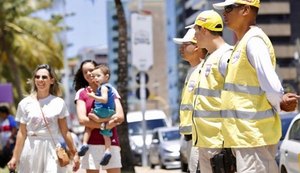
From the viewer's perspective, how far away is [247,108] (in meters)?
6.30

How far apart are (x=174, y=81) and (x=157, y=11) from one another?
3370cm

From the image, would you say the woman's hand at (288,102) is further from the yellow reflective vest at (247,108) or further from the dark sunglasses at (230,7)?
the dark sunglasses at (230,7)

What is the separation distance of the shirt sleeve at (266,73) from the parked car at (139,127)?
85.7ft

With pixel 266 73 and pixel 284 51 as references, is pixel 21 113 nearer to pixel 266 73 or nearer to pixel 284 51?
pixel 266 73

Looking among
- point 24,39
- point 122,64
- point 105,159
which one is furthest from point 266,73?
point 24,39

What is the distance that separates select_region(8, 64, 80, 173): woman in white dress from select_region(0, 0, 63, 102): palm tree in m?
35.4

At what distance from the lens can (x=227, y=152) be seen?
670 cm

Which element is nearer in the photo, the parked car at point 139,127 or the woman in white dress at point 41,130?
the woman in white dress at point 41,130

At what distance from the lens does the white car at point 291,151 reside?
13.0 m

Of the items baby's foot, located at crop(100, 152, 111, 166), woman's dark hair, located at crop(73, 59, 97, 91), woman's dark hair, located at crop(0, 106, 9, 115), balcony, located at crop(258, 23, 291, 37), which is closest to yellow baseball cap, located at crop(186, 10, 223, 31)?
baby's foot, located at crop(100, 152, 111, 166)

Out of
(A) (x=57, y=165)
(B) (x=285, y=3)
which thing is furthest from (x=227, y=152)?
(B) (x=285, y=3)

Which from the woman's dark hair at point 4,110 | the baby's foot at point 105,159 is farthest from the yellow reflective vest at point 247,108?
the woman's dark hair at point 4,110

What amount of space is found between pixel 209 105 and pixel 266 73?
40.2 inches

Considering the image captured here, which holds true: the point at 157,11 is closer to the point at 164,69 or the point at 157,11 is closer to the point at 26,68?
the point at 164,69
